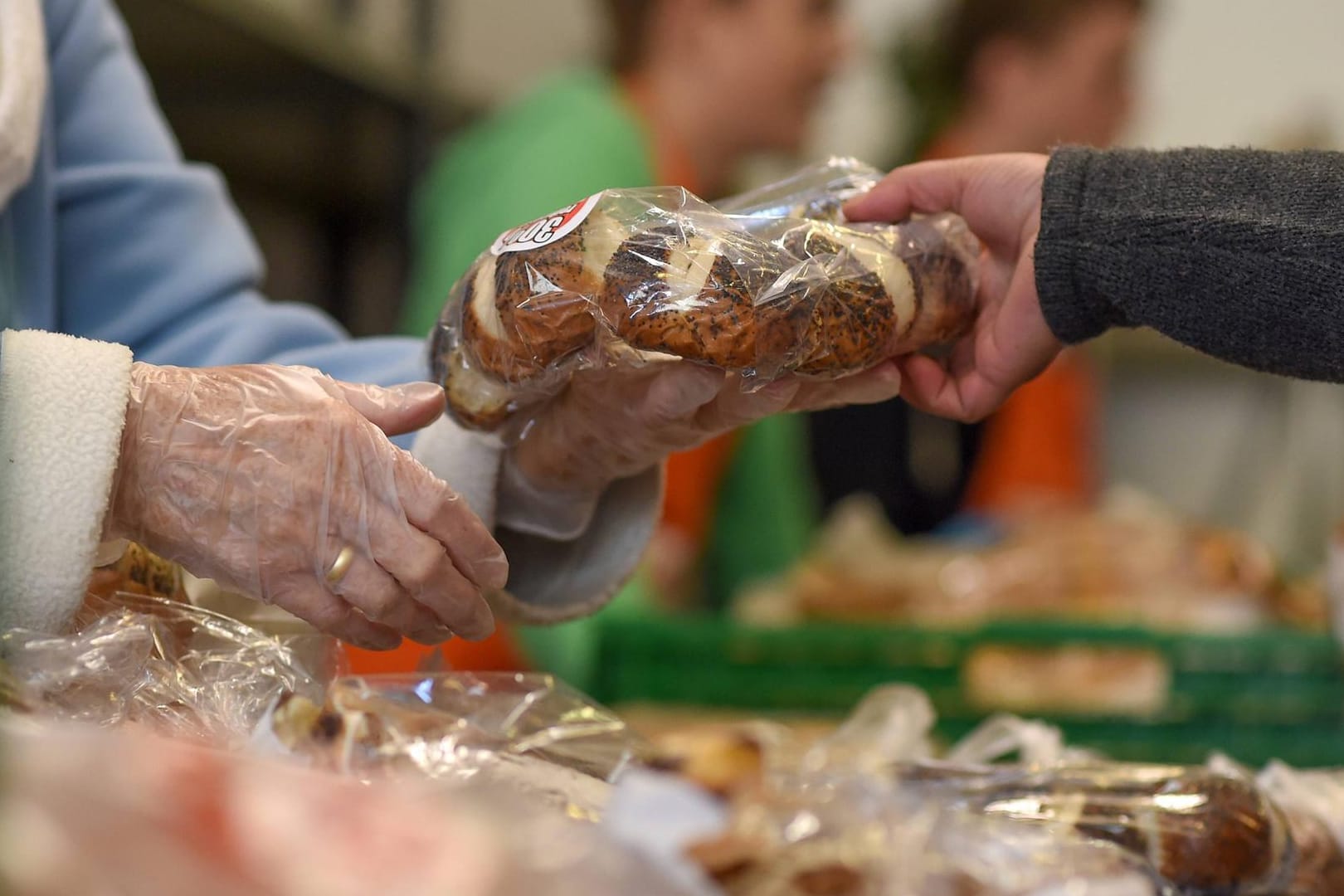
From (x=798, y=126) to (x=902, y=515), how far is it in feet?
3.76

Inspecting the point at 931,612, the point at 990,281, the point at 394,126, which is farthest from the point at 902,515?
the point at 990,281

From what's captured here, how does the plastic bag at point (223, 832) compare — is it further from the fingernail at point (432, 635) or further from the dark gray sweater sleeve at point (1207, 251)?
the dark gray sweater sleeve at point (1207, 251)

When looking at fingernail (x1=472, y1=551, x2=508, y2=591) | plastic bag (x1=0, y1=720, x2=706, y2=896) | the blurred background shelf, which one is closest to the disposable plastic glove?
fingernail (x1=472, y1=551, x2=508, y2=591)

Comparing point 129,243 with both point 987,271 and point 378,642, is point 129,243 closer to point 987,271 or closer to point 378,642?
point 378,642

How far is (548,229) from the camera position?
0.60 meters

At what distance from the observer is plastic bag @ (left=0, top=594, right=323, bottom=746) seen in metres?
0.50

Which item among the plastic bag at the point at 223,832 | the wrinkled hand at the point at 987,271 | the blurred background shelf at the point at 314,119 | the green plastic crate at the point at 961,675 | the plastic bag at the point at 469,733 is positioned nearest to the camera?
the plastic bag at the point at 223,832

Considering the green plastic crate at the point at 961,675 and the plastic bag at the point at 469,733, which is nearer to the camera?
the plastic bag at the point at 469,733

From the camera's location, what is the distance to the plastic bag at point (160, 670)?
1.65 ft

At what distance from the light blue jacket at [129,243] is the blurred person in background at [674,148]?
1.80ft

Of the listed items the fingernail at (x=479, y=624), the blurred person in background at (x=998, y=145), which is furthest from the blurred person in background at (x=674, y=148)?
the fingernail at (x=479, y=624)

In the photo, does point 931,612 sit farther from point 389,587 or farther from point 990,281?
point 389,587

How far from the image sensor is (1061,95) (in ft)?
8.26

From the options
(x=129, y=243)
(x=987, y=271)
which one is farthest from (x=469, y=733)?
(x=129, y=243)
